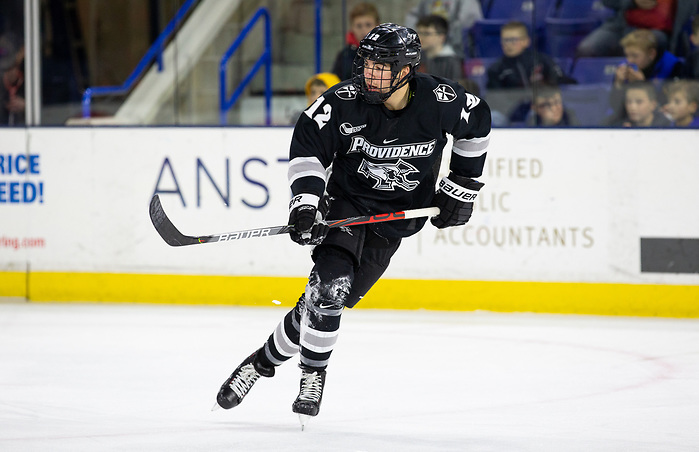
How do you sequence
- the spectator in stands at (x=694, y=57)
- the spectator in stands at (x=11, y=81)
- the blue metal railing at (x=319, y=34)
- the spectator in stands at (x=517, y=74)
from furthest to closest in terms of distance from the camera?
the spectator in stands at (x=11, y=81)
the blue metal railing at (x=319, y=34)
the spectator in stands at (x=517, y=74)
the spectator in stands at (x=694, y=57)

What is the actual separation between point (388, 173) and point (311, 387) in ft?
2.11

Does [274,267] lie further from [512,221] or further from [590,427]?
[590,427]

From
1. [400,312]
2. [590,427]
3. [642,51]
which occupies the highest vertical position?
[642,51]

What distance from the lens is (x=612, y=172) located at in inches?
207

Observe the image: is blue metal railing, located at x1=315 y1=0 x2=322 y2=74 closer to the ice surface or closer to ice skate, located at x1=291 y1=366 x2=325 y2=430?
the ice surface

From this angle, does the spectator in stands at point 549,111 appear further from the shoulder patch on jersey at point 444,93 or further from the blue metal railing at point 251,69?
the shoulder patch on jersey at point 444,93

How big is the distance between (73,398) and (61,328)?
5.09ft

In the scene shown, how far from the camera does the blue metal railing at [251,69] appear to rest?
580cm

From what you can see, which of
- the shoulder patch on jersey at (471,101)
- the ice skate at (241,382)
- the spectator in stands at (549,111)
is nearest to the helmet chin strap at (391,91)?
the shoulder patch on jersey at (471,101)

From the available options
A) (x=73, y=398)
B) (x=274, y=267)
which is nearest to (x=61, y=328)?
(x=274, y=267)

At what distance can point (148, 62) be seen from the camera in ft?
19.9

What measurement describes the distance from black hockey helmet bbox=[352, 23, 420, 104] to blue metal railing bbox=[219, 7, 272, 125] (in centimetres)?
290

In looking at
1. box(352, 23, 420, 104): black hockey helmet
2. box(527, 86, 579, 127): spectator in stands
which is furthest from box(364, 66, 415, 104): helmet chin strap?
Answer: box(527, 86, 579, 127): spectator in stands

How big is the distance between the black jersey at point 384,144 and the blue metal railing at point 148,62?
3.17 meters
